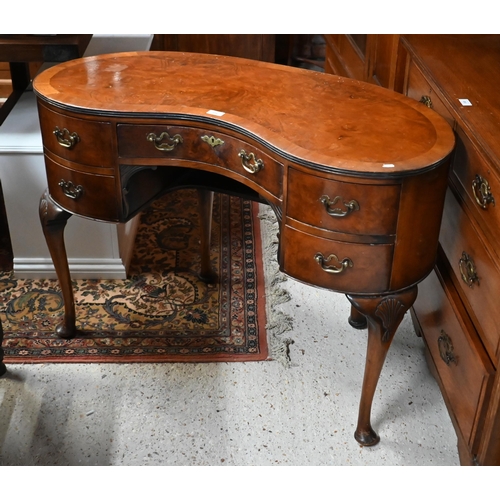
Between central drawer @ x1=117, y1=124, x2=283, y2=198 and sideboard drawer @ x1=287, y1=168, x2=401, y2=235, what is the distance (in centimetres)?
9

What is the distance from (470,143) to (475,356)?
43cm

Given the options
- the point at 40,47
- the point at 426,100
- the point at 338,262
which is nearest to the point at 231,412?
the point at 338,262

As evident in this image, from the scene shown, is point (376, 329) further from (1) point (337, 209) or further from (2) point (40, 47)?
(2) point (40, 47)

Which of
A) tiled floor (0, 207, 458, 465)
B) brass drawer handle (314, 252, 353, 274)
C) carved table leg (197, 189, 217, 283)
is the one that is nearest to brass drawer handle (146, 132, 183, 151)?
brass drawer handle (314, 252, 353, 274)

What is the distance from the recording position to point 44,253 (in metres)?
2.30

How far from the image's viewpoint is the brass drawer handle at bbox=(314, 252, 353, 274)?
1422 mm

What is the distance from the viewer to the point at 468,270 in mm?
1446

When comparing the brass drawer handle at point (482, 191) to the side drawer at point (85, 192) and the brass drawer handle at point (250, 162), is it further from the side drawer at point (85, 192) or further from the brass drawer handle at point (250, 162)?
the side drawer at point (85, 192)

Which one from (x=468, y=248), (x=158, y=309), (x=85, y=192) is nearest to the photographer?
(x=468, y=248)

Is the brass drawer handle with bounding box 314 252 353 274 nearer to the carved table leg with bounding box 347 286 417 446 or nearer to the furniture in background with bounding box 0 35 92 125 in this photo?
the carved table leg with bounding box 347 286 417 446

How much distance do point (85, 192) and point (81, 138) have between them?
0.47 feet

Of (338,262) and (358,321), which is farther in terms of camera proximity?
(358,321)
